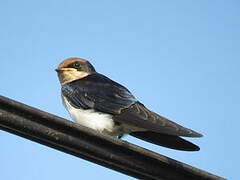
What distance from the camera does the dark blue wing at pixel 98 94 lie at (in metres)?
3.16

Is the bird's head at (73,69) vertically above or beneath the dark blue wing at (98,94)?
above

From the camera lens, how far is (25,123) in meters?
1.51

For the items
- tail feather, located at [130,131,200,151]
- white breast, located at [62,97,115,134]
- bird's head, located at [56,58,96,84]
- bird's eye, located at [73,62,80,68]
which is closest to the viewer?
tail feather, located at [130,131,200,151]

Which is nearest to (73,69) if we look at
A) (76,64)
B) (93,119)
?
(76,64)

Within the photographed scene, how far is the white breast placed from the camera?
3.09 meters

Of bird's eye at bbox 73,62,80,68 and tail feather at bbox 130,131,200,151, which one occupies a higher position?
bird's eye at bbox 73,62,80,68

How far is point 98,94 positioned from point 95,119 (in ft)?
0.86

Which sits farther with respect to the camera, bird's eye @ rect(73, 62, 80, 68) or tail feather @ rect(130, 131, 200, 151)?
bird's eye @ rect(73, 62, 80, 68)

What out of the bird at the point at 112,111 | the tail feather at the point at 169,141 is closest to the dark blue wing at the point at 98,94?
the bird at the point at 112,111

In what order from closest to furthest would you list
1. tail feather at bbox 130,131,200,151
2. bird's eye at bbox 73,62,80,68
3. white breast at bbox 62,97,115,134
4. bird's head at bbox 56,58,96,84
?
1. tail feather at bbox 130,131,200,151
2. white breast at bbox 62,97,115,134
3. bird's head at bbox 56,58,96,84
4. bird's eye at bbox 73,62,80,68

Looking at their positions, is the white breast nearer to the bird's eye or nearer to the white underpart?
the white underpart

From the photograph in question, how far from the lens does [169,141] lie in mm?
2652

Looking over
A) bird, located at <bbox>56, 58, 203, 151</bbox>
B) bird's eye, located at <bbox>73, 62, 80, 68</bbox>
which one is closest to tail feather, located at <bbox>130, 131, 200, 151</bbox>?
bird, located at <bbox>56, 58, 203, 151</bbox>

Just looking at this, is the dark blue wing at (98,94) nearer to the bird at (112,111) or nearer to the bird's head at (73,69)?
the bird at (112,111)
